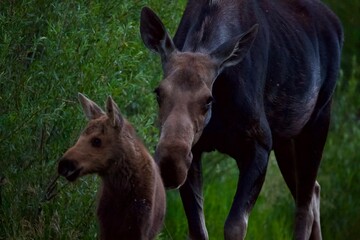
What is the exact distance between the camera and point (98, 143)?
25.8 feet

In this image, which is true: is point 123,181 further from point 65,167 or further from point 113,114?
point 65,167

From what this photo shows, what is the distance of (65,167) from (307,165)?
157 inches

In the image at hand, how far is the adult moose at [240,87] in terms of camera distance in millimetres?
8602

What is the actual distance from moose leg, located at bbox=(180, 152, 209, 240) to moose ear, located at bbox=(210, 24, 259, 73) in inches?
34.2

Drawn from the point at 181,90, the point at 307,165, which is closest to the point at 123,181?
the point at 181,90

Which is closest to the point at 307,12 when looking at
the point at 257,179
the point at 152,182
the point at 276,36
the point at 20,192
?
the point at 276,36

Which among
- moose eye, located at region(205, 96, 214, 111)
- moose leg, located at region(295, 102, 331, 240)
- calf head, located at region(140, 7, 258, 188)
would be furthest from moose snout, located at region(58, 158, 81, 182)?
moose leg, located at region(295, 102, 331, 240)

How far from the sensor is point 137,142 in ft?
26.7

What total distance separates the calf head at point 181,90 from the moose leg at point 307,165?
213 cm

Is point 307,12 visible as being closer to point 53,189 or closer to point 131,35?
point 131,35

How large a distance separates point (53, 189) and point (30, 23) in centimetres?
114

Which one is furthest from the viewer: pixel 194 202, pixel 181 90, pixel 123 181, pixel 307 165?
pixel 307 165

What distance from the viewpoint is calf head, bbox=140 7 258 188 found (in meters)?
8.09

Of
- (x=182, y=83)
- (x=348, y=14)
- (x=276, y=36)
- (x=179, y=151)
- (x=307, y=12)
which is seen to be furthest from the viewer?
(x=348, y=14)
